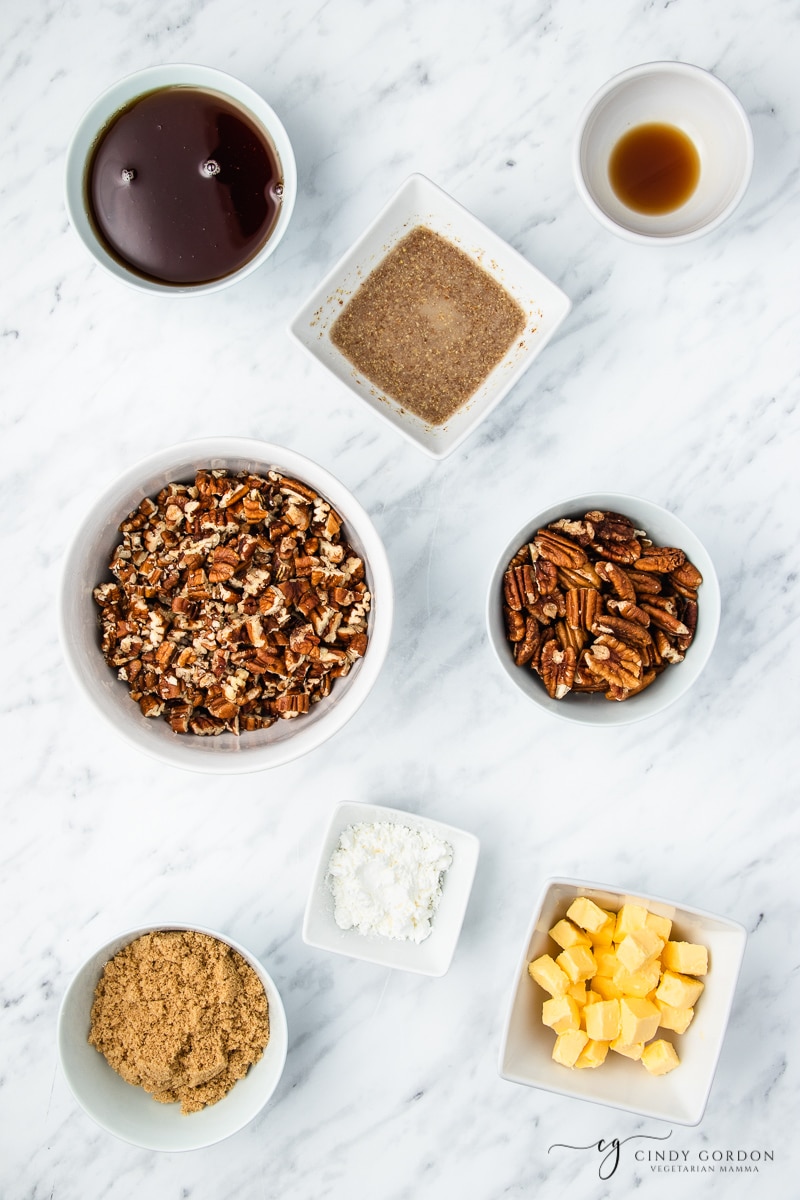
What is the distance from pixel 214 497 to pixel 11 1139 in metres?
1.27

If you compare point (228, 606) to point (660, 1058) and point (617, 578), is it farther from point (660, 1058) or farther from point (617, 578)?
point (660, 1058)

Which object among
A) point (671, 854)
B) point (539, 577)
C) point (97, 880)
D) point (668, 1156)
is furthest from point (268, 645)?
point (668, 1156)

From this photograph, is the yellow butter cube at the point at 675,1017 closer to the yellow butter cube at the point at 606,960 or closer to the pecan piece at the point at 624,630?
the yellow butter cube at the point at 606,960

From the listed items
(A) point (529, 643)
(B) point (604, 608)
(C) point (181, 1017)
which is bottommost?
(C) point (181, 1017)

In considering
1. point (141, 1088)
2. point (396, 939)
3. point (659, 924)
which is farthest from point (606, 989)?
point (141, 1088)

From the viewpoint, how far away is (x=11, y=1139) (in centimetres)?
165

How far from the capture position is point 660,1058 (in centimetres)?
150

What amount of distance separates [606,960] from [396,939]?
0.37 metres

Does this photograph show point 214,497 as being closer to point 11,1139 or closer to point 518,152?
point 518,152

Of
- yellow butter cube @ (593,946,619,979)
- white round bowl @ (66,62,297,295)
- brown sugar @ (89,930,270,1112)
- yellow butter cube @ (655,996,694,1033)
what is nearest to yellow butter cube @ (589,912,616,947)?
yellow butter cube @ (593,946,619,979)

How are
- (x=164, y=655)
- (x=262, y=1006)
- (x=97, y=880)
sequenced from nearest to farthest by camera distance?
(x=164, y=655), (x=262, y=1006), (x=97, y=880)

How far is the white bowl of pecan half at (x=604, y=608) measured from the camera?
144cm

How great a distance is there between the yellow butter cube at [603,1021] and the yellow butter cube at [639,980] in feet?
0.10

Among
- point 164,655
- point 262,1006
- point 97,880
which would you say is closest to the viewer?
point 164,655
